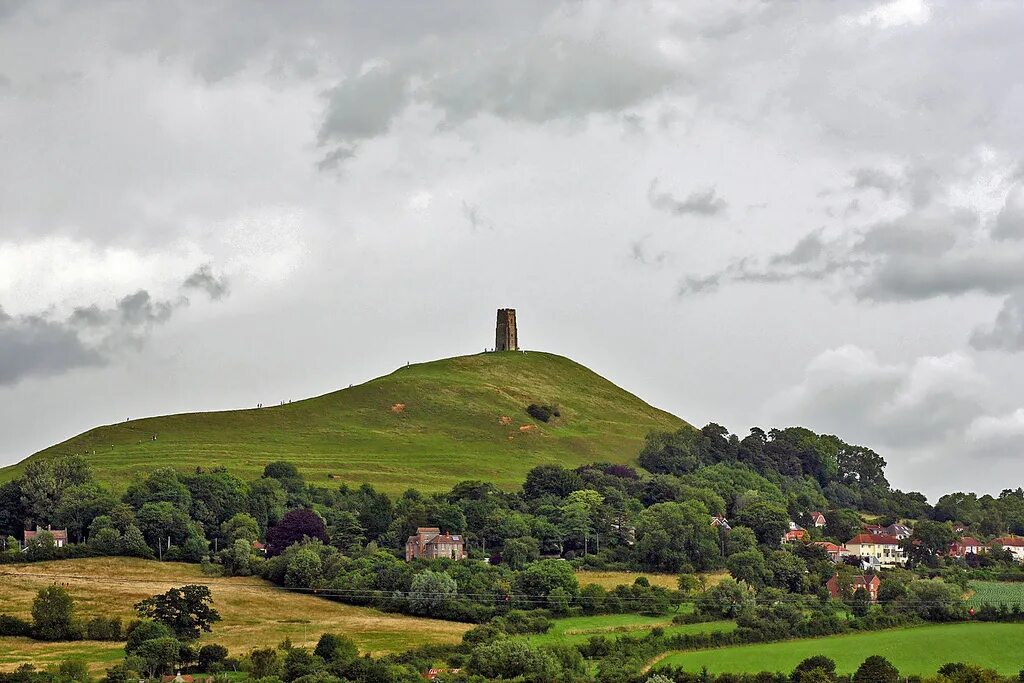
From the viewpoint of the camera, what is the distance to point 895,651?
8731cm

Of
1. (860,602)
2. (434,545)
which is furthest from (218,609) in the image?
(860,602)

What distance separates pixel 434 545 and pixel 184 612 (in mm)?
33509

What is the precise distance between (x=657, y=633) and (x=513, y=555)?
98.1ft

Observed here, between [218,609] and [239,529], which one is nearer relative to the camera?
[218,609]

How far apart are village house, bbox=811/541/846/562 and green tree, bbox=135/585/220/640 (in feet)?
204

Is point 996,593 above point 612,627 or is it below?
above

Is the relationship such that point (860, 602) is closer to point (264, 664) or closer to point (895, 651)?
point (895, 651)

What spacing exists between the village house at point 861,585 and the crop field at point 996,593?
284 inches

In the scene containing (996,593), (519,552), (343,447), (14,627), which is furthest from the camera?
(343,447)

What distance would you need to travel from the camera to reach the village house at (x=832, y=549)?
433ft

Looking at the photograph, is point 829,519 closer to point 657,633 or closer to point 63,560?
point 657,633

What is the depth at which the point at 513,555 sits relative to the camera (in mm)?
119562

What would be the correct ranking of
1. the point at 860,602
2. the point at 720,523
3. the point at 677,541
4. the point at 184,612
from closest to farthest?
the point at 184,612, the point at 860,602, the point at 677,541, the point at 720,523

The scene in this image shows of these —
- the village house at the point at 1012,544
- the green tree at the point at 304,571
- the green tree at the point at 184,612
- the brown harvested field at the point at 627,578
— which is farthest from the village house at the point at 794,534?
the green tree at the point at 184,612
